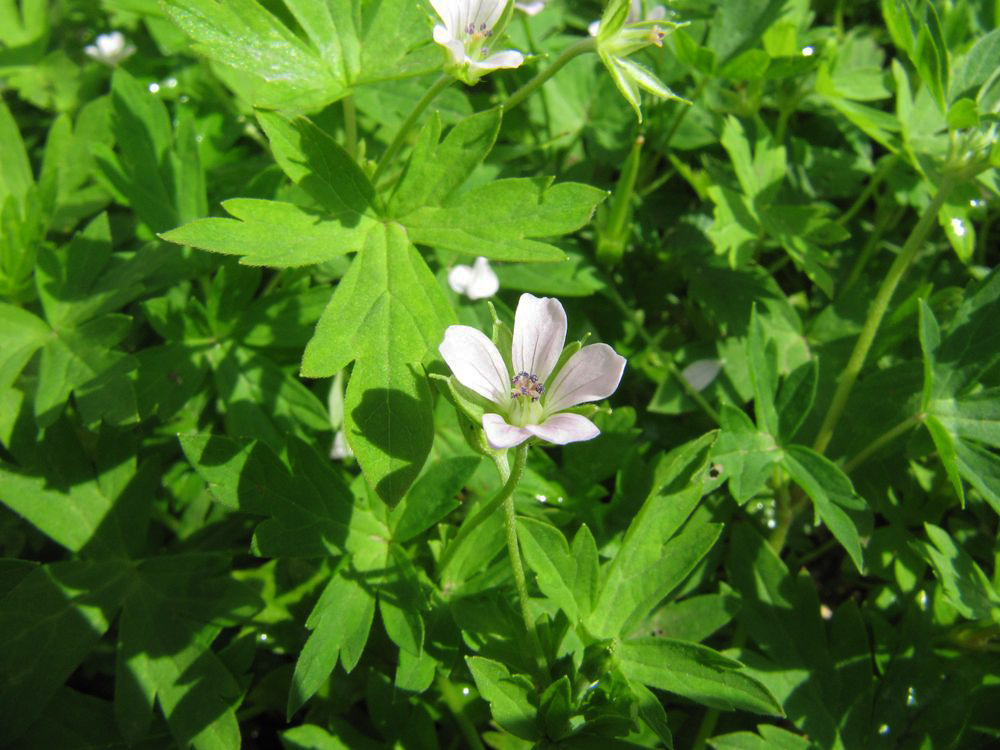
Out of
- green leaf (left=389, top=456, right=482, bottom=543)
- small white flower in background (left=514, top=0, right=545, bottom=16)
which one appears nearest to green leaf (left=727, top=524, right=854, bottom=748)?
green leaf (left=389, top=456, right=482, bottom=543)

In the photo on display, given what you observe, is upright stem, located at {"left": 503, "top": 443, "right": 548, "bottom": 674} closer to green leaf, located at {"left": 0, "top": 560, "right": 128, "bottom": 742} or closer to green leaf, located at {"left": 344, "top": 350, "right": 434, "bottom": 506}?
green leaf, located at {"left": 344, "top": 350, "right": 434, "bottom": 506}

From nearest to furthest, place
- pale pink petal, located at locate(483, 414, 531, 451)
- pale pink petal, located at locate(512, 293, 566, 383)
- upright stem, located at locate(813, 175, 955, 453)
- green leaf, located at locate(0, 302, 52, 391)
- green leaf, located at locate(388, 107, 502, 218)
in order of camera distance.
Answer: pale pink petal, located at locate(483, 414, 531, 451)
pale pink petal, located at locate(512, 293, 566, 383)
green leaf, located at locate(388, 107, 502, 218)
green leaf, located at locate(0, 302, 52, 391)
upright stem, located at locate(813, 175, 955, 453)

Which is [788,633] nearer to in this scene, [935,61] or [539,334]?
[539,334]

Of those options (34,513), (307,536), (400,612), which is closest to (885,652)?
(400,612)

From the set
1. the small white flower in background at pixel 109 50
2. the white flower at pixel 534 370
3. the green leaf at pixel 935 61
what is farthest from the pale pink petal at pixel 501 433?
the small white flower in background at pixel 109 50

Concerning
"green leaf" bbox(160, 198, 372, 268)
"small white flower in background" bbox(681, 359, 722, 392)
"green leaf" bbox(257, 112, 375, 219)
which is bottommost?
→ "small white flower in background" bbox(681, 359, 722, 392)

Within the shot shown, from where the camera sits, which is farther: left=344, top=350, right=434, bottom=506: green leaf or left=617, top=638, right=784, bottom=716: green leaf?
left=617, top=638, right=784, bottom=716: green leaf

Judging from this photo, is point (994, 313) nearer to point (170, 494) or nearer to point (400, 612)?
point (400, 612)
